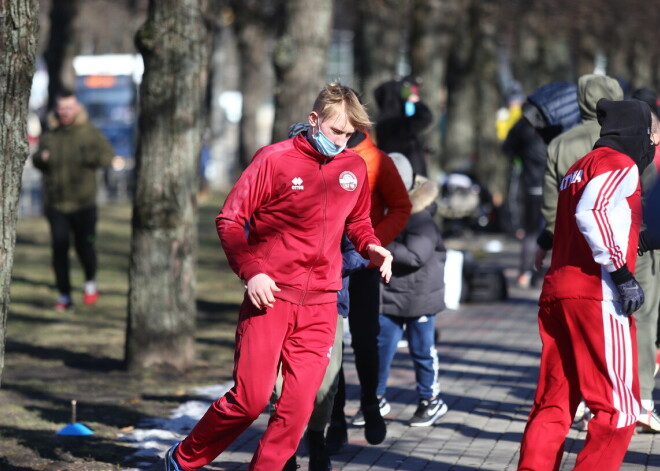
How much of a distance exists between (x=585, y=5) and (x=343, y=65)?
4408 cm

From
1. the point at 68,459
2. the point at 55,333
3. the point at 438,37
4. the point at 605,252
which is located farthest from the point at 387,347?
the point at 438,37

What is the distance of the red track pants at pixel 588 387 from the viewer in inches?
203

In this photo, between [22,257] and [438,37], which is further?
[438,37]

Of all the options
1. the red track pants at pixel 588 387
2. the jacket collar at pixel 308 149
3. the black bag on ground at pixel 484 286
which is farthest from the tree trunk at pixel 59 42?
the red track pants at pixel 588 387

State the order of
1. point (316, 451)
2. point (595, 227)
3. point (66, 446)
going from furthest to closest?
point (66, 446) < point (316, 451) < point (595, 227)

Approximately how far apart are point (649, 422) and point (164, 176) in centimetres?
391

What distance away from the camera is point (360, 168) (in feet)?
18.1

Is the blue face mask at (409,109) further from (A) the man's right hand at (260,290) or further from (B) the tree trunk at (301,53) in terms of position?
(A) the man's right hand at (260,290)

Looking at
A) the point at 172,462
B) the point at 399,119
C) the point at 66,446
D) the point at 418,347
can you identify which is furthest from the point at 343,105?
the point at 399,119

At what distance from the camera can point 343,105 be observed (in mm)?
5285

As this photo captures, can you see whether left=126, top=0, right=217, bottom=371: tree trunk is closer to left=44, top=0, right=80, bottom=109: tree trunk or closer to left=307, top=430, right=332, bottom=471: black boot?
left=307, top=430, right=332, bottom=471: black boot

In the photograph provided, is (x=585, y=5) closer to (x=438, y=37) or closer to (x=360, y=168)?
(x=438, y=37)

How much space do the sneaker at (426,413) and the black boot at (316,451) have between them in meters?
1.59

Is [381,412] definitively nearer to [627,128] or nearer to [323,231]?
[323,231]
